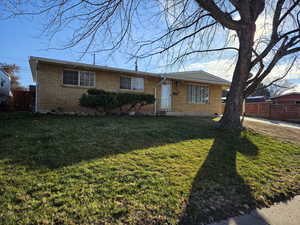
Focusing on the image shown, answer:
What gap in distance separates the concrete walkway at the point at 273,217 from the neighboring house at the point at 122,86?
28.6ft

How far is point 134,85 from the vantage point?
10.7 meters

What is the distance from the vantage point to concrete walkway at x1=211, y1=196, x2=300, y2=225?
209 centimetres

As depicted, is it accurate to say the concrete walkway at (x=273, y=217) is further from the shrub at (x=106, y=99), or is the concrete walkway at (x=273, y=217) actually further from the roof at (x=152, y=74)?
the roof at (x=152, y=74)

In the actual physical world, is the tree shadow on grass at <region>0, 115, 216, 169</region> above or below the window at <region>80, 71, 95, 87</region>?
below

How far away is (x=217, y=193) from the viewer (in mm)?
2594

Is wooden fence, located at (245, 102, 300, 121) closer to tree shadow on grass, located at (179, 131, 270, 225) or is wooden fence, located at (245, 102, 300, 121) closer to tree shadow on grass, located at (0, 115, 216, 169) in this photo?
tree shadow on grass, located at (0, 115, 216, 169)

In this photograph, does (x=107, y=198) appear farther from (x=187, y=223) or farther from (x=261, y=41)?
(x=261, y=41)

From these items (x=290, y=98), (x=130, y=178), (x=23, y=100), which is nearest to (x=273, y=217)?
(x=130, y=178)

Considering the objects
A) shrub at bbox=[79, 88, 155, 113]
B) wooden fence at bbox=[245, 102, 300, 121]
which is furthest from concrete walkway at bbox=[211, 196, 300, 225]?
wooden fence at bbox=[245, 102, 300, 121]

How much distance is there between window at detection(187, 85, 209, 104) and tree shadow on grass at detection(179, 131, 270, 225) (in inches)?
333

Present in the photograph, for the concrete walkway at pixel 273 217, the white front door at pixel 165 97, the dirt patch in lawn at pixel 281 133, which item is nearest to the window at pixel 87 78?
the white front door at pixel 165 97

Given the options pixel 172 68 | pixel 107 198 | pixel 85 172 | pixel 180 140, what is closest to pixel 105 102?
pixel 172 68

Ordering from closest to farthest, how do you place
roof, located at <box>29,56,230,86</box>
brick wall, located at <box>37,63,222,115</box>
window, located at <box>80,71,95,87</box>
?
1. roof, located at <box>29,56,230,86</box>
2. brick wall, located at <box>37,63,222,115</box>
3. window, located at <box>80,71,95,87</box>

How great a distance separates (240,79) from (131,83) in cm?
633
